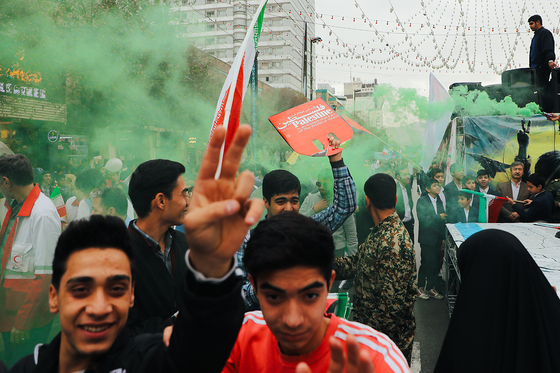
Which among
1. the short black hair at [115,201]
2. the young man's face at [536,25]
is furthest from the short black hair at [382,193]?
the young man's face at [536,25]

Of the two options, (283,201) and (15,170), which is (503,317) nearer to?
(283,201)

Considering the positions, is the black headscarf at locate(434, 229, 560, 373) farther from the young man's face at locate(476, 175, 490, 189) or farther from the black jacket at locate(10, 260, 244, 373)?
the young man's face at locate(476, 175, 490, 189)

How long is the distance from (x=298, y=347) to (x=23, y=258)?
2825mm

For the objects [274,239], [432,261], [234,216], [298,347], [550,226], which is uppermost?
[234,216]

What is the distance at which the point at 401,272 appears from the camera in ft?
8.38

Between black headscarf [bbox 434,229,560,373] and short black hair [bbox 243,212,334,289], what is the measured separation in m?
0.77

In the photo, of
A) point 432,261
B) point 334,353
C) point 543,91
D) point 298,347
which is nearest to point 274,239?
point 298,347

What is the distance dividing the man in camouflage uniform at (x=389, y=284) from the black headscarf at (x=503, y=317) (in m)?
0.83

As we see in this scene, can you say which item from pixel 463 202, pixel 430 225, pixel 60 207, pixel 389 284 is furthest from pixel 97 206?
pixel 463 202

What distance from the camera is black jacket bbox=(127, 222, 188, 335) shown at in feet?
5.86

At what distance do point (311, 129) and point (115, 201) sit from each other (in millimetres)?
2982

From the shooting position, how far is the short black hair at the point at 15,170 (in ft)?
10.3

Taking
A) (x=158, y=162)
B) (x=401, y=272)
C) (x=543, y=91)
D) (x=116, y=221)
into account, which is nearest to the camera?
(x=116, y=221)

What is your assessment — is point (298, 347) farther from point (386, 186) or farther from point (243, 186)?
point (386, 186)
